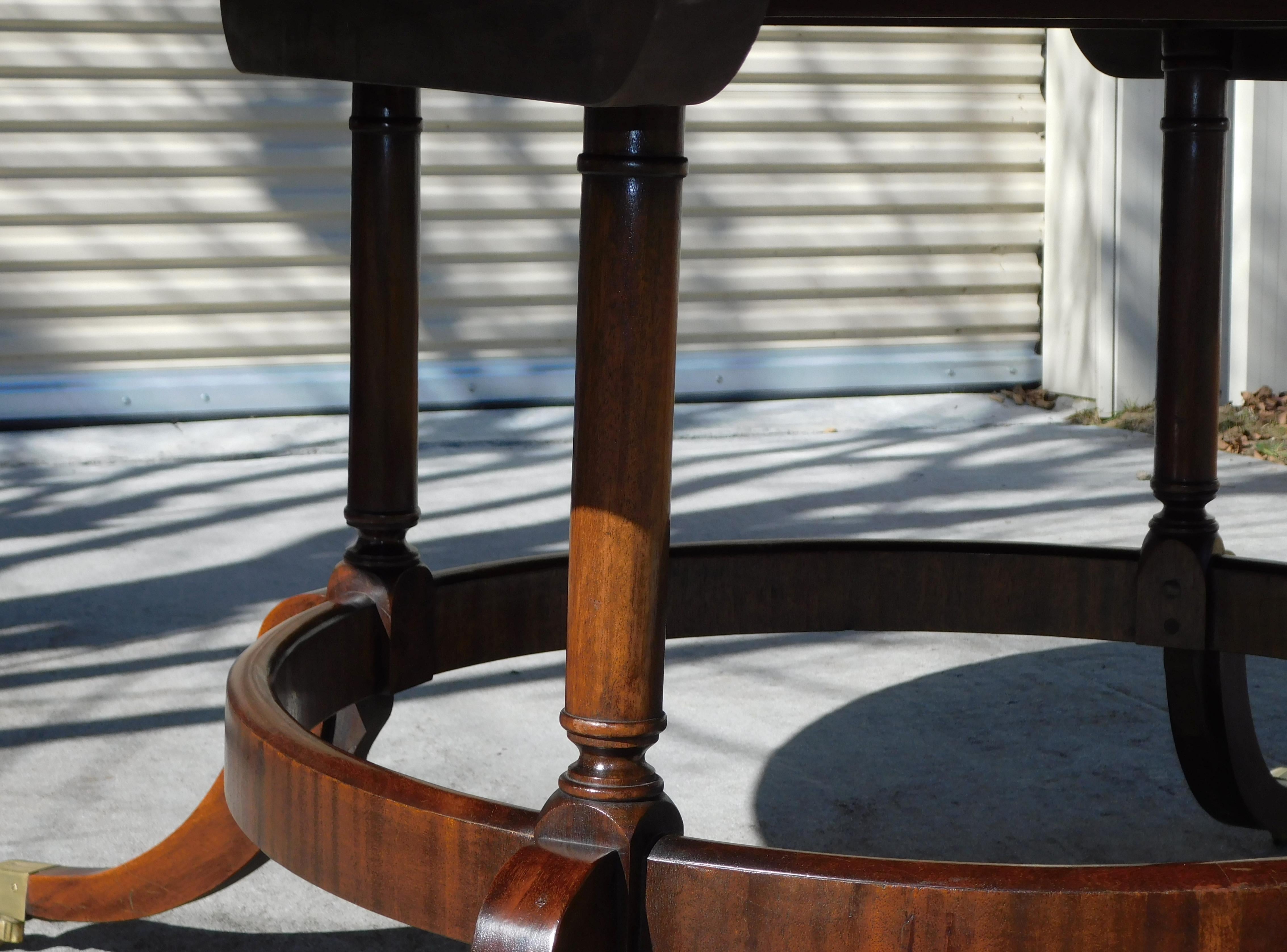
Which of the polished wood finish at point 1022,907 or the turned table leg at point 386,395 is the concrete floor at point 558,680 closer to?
the turned table leg at point 386,395

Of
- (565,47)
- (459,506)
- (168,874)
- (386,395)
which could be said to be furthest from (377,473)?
(459,506)

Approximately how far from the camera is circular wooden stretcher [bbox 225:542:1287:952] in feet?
2.50

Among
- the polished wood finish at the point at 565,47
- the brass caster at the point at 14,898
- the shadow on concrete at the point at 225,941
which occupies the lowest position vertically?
the shadow on concrete at the point at 225,941

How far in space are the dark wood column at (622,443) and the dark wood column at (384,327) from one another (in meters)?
0.55

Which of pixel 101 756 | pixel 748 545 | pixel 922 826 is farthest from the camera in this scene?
pixel 101 756

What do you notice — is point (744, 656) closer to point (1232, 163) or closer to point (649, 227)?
point (649, 227)

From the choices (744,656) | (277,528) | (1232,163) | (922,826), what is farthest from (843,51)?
(922,826)

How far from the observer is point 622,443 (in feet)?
2.51

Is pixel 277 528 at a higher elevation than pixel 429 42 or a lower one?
lower

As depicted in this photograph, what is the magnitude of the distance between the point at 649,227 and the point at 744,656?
2132 millimetres

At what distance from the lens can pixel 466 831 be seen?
0.85 m

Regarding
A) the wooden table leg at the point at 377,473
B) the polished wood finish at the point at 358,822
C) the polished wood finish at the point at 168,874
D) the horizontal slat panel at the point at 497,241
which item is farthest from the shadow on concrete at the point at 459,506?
the polished wood finish at the point at 358,822

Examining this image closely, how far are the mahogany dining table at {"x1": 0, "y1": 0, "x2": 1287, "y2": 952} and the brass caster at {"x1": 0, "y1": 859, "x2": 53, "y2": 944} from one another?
2cm

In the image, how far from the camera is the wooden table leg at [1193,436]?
4.76ft
